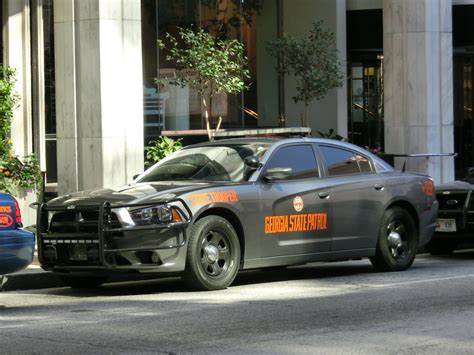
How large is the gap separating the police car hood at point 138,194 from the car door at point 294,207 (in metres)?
0.60

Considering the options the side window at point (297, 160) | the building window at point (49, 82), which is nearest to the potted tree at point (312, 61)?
the building window at point (49, 82)

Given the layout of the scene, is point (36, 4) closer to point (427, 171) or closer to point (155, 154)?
point (155, 154)

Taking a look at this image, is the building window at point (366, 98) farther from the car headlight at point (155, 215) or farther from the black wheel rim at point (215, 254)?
the car headlight at point (155, 215)

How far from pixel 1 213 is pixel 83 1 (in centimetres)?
748

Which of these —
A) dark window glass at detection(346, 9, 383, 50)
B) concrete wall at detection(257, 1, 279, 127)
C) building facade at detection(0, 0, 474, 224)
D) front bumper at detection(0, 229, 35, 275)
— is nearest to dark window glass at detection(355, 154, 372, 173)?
front bumper at detection(0, 229, 35, 275)

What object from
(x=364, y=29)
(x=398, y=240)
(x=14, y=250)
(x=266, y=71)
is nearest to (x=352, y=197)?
(x=398, y=240)

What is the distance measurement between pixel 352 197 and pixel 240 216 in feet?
5.98

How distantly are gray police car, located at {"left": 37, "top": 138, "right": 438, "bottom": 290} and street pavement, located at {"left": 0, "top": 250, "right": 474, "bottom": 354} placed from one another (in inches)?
13.1

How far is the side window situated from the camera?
474 inches

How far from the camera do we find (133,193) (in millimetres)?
11039

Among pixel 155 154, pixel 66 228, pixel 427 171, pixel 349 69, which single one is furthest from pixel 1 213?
pixel 349 69

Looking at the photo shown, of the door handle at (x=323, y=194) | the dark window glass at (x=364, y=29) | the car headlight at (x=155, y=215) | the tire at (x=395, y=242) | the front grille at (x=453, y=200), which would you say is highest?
the dark window glass at (x=364, y=29)

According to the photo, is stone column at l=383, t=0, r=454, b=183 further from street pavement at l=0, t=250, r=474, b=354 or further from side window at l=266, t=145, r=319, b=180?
side window at l=266, t=145, r=319, b=180

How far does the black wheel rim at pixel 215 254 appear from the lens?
1102cm
